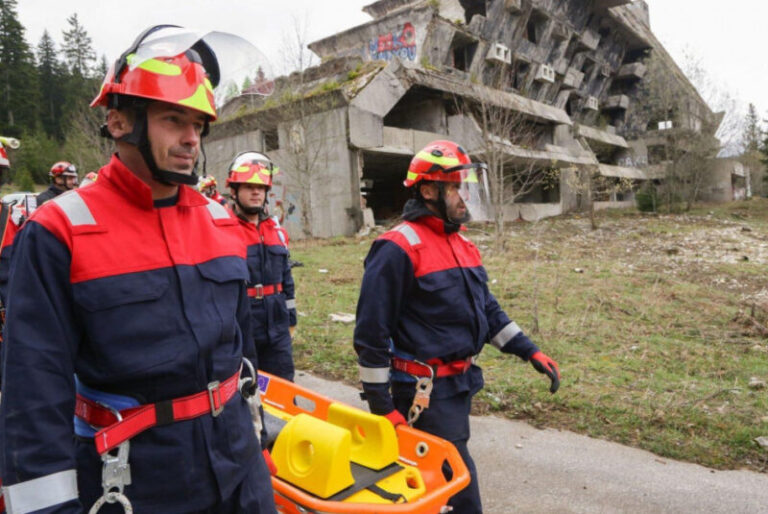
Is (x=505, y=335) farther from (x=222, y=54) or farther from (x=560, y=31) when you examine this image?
(x=560, y=31)

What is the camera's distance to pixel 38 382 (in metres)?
1.36

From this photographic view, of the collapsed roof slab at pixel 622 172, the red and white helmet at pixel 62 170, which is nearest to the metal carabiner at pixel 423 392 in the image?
the red and white helmet at pixel 62 170

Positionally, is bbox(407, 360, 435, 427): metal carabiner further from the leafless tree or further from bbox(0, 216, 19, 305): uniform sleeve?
the leafless tree

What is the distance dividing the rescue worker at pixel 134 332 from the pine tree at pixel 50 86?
49.0m

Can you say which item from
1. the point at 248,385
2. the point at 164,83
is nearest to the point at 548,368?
the point at 248,385

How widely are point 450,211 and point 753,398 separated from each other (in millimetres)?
4006

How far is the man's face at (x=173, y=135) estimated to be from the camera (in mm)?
1624

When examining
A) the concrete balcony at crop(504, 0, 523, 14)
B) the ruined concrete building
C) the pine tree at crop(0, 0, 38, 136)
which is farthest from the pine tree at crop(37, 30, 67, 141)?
the concrete balcony at crop(504, 0, 523, 14)

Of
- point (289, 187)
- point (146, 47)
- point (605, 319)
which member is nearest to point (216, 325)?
point (146, 47)

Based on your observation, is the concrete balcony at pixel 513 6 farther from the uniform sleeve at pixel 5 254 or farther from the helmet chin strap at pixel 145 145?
the helmet chin strap at pixel 145 145

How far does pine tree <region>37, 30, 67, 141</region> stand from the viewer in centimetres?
4453

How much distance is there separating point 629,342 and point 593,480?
12.5 feet

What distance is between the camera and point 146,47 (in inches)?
63.2

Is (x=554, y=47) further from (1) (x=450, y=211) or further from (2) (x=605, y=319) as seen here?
(1) (x=450, y=211)
